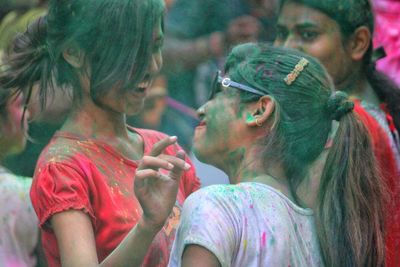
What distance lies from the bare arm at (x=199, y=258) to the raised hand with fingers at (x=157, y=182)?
18 cm

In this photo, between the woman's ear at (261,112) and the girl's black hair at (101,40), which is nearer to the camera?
the woman's ear at (261,112)

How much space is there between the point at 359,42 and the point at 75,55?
1167 mm

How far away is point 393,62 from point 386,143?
0.69m

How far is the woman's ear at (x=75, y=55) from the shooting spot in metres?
2.84

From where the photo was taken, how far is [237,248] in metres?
2.35

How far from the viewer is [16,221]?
335cm

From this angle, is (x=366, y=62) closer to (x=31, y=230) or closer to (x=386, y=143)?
(x=386, y=143)

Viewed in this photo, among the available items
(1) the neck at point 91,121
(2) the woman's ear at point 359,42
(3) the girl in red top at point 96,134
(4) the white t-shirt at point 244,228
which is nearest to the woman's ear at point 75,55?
(3) the girl in red top at point 96,134

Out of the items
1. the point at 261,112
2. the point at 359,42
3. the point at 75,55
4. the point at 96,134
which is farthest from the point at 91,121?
the point at 359,42

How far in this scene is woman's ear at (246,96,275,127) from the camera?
2531 millimetres

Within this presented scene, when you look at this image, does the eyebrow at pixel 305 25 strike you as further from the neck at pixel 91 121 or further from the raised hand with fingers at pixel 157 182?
the raised hand with fingers at pixel 157 182

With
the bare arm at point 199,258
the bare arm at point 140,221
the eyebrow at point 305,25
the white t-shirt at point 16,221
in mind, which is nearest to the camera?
the bare arm at point 199,258

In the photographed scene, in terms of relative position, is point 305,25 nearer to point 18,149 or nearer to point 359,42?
point 359,42

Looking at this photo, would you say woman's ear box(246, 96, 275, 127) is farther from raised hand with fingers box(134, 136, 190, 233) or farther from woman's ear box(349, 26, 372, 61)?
woman's ear box(349, 26, 372, 61)
